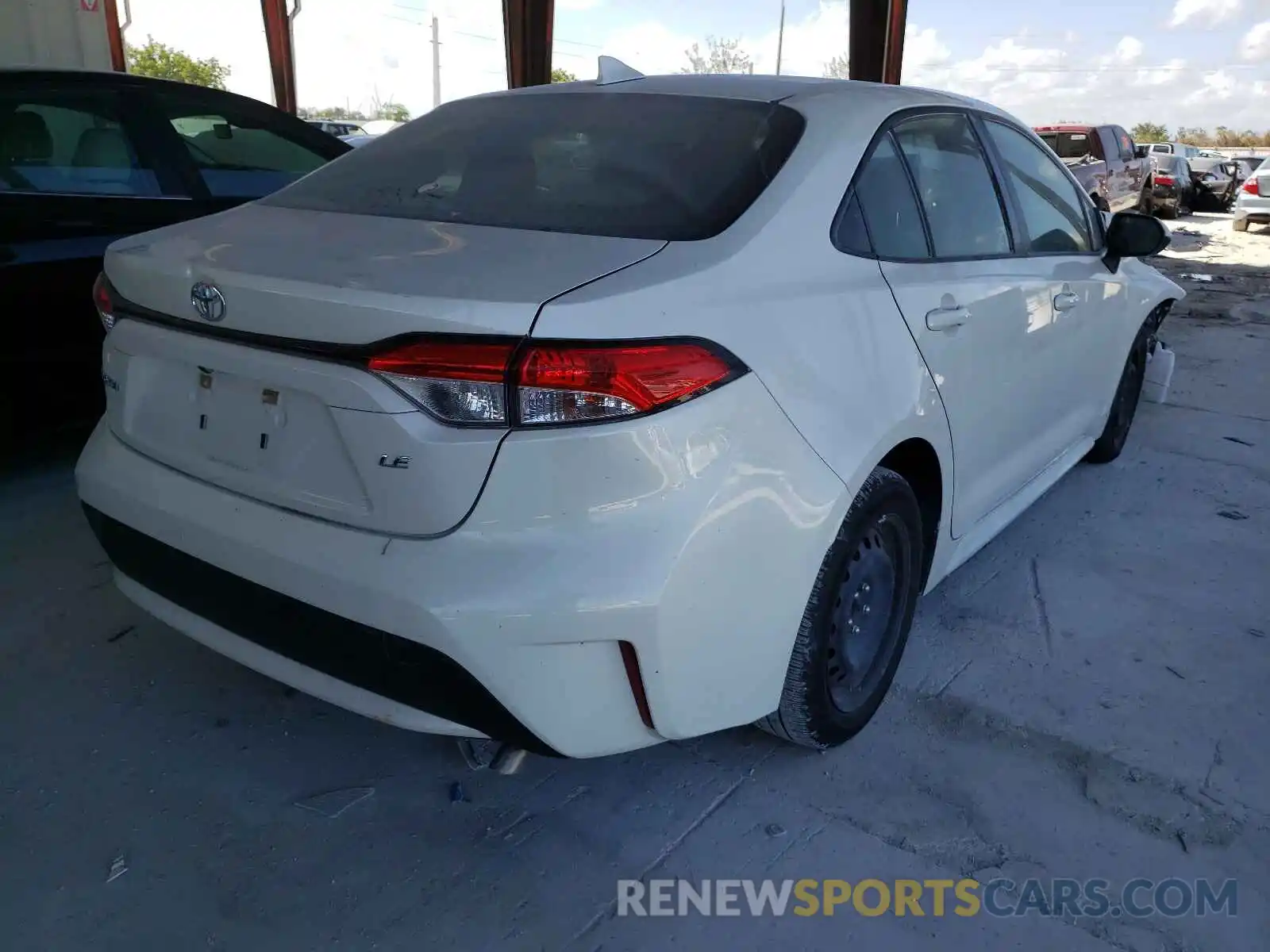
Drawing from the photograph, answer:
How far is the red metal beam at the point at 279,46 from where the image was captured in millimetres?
19656

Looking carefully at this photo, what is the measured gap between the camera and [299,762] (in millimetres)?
2311

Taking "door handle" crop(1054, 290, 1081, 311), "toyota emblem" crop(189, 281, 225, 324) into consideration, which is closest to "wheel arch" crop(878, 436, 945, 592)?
"door handle" crop(1054, 290, 1081, 311)

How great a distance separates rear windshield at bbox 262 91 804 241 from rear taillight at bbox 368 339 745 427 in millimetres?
396

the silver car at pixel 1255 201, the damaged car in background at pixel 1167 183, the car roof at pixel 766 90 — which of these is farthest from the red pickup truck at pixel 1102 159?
the car roof at pixel 766 90

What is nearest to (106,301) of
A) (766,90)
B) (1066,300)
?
(766,90)

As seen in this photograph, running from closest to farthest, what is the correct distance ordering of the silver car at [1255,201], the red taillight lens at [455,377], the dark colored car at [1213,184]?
the red taillight lens at [455,377]
the silver car at [1255,201]
the dark colored car at [1213,184]

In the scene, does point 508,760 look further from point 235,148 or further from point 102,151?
point 235,148

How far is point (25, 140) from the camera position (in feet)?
12.0

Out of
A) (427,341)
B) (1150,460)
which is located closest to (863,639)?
(427,341)

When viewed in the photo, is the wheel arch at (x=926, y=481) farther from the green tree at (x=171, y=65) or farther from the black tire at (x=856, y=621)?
the green tree at (x=171, y=65)

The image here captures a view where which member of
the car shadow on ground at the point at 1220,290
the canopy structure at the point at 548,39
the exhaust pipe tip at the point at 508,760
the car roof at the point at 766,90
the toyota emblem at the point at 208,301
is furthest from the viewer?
the canopy structure at the point at 548,39

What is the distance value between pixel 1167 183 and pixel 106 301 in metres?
21.3

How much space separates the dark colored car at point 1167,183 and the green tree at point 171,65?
37714 millimetres

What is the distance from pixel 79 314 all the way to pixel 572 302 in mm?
2883
